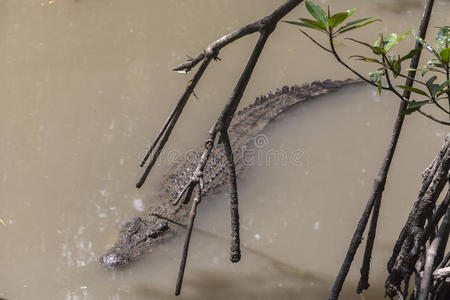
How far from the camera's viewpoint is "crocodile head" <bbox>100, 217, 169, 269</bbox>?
328cm

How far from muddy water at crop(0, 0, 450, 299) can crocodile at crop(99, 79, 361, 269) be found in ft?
0.29

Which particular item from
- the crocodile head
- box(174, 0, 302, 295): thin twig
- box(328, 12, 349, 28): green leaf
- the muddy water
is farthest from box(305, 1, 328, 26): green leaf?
the crocodile head

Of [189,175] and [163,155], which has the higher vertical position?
[163,155]

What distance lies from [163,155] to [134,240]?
3.08 feet

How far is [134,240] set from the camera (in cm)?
346

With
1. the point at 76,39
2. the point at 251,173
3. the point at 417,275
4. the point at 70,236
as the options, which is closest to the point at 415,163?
the point at 251,173

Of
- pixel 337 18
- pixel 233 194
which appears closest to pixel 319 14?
pixel 337 18

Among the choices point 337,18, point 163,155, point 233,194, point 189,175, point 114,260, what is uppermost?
point 163,155

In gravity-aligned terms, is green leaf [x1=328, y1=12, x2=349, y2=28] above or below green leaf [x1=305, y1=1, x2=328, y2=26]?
below

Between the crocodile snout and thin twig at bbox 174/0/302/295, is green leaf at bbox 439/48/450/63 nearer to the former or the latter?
thin twig at bbox 174/0/302/295

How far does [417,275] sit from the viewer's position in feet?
7.75

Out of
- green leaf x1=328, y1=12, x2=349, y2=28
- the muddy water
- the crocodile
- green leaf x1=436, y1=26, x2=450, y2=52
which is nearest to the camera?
green leaf x1=328, y1=12, x2=349, y2=28

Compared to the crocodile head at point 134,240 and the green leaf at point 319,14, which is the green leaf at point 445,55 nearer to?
the green leaf at point 319,14

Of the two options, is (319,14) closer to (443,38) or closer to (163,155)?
(443,38)
